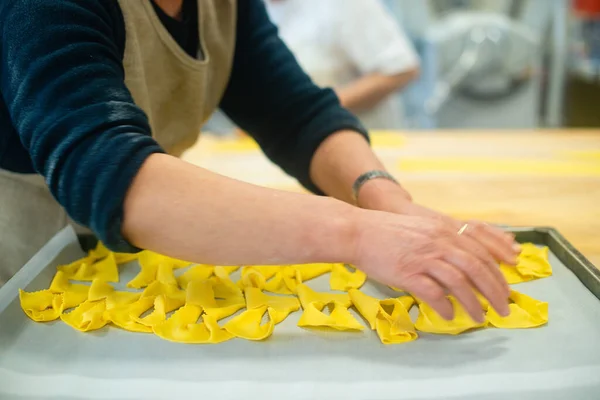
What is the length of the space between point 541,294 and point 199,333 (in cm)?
34

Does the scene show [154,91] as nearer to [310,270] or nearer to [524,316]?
[310,270]

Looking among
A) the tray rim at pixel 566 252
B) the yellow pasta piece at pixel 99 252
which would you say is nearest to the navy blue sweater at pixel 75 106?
the yellow pasta piece at pixel 99 252

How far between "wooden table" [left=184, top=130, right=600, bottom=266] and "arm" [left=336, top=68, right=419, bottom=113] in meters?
0.17

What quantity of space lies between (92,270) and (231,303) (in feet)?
0.56

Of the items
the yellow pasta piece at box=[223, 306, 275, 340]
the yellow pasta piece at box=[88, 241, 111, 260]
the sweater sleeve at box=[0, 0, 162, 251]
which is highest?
the sweater sleeve at box=[0, 0, 162, 251]

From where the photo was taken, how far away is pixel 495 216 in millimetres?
897

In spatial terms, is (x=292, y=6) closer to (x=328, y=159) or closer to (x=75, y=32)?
(x=328, y=159)

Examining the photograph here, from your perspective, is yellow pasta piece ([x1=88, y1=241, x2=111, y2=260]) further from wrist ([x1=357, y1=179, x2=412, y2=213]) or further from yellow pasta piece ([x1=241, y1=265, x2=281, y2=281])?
wrist ([x1=357, y1=179, x2=412, y2=213])

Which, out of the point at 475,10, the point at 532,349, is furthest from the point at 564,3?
the point at 532,349

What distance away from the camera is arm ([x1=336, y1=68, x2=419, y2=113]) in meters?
1.51

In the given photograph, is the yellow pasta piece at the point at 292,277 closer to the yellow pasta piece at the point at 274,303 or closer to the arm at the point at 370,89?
the yellow pasta piece at the point at 274,303

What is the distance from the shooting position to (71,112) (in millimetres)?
487

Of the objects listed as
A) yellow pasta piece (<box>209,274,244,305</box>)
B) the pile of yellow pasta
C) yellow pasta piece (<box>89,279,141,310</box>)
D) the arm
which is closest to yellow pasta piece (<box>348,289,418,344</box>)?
the pile of yellow pasta

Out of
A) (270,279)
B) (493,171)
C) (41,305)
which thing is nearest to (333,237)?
(270,279)
